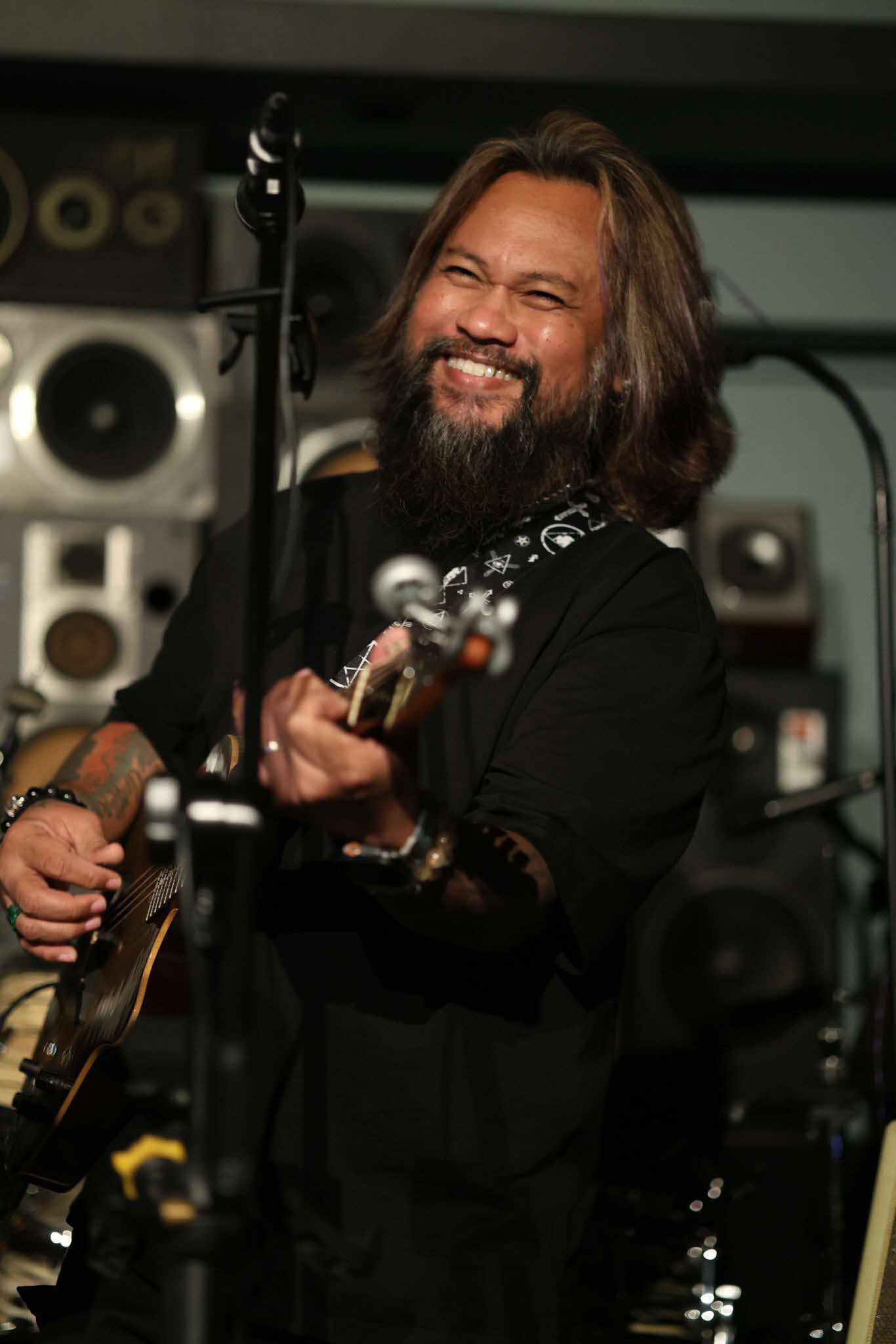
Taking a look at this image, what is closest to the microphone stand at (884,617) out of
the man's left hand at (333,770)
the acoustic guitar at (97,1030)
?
the acoustic guitar at (97,1030)

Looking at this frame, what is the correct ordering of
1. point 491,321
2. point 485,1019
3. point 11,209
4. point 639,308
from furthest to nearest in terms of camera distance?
1. point 11,209
2. point 639,308
3. point 491,321
4. point 485,1019

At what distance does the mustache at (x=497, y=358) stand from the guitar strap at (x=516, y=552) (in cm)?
15

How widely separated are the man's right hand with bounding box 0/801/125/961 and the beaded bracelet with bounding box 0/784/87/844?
0.19 feet

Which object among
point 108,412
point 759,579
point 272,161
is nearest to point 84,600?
point 108,412

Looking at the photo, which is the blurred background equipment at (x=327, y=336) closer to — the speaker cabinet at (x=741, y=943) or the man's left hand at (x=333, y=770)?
the speaker cabinet at (x=741, y=943)

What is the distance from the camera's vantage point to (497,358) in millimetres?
1922

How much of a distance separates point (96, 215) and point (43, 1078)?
3206 millimetres

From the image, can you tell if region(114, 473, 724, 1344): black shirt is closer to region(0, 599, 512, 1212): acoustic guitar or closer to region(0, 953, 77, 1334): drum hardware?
region(0, 599, 512, 1212): acoustic guitar

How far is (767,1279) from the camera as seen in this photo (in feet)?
9.48

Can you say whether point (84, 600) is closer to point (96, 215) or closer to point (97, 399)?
point (97, 399)

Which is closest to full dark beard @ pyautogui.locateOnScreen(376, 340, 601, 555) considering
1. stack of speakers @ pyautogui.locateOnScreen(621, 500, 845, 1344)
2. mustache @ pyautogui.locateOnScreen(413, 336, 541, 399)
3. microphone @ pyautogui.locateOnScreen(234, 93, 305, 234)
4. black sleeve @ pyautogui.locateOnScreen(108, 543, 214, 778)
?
mustache @ pyautogui.locateOnScreen(413, 336, 541, 399)

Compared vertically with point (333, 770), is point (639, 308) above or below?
above

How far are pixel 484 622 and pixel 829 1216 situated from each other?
2317 mm

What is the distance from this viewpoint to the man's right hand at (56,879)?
1757 millimetres
